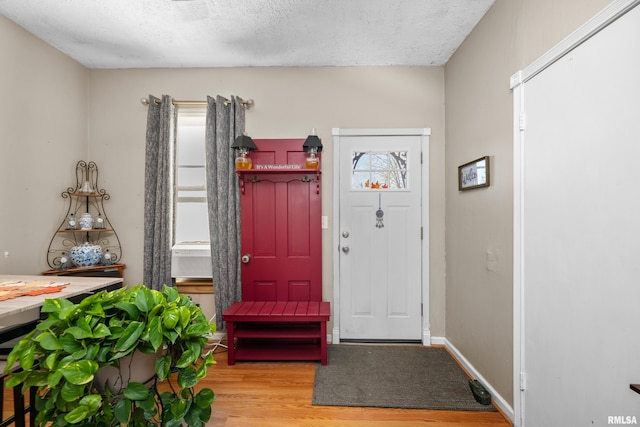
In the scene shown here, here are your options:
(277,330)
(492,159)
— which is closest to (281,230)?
(277,330)

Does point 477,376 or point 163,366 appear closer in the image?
point 163,366

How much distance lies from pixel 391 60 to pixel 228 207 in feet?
6.95

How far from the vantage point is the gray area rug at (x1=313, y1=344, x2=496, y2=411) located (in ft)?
6.75

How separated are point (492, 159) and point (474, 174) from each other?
9.2 inches

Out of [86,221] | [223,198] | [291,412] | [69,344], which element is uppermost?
[223,198]

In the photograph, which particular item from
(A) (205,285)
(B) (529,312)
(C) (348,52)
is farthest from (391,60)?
(A) (205,285)

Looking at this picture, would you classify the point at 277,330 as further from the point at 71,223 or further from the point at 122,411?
the point at 71,223

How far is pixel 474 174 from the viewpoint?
233 cm

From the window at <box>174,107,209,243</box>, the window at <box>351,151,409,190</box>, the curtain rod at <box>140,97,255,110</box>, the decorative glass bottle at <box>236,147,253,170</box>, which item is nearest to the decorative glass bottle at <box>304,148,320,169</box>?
the window at <box>351,151,409,190</box>

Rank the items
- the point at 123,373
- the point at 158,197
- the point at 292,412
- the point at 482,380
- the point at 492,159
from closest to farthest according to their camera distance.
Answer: the point at 123,373
the point at 292,412
the point at 492,159
the point at 482,380
the point at 158,197

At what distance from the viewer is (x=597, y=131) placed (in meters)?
1.29

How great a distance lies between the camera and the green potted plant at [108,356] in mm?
866

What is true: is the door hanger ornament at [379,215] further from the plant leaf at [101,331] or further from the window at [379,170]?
the plant leaf at [101,331]

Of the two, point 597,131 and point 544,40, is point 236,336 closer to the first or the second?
point 597,131
